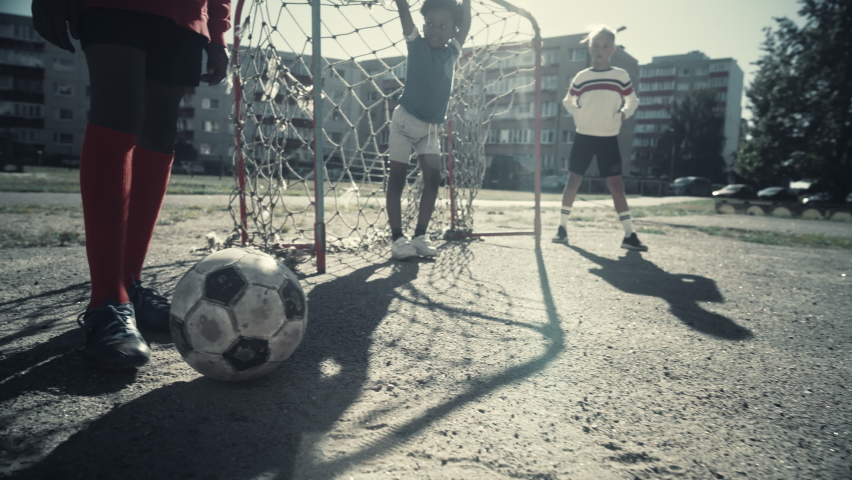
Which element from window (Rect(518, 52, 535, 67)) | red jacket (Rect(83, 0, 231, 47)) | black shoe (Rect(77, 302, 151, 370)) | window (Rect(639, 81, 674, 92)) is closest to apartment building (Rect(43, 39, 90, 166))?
window (Rect(518, 52, 535, 67))

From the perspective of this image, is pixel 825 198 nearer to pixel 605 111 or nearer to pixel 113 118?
pixel 605 111

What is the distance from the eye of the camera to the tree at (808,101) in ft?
72.4

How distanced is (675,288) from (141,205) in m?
2.88

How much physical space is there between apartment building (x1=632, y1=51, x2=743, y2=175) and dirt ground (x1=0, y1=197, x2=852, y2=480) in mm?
82875

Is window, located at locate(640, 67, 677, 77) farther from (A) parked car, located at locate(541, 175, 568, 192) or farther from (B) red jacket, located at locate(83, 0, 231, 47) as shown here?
(B) red jacket, located at locate(83, 0, 231, 47)

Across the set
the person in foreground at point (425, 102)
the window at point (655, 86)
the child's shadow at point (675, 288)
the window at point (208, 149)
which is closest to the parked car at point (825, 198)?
the child's shadow at point (675, 288)

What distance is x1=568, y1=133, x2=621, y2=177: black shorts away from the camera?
16.0ft

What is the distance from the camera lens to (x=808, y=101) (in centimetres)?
2330

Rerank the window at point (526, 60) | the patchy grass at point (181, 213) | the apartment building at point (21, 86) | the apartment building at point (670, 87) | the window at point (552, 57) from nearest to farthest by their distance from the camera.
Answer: the patchy grass at point (181, 213), the window at point (526, 60), the apartment building at point (21, 86), the window at point (552, 57), the apartment building at point (670, 87)

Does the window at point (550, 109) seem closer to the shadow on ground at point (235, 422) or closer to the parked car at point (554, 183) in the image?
the parked car at point (554, 183)

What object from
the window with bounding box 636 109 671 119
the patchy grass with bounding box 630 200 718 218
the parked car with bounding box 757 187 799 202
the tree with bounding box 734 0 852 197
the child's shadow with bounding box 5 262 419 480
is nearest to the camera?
the child's shadow with bounding box 5 262 419 480

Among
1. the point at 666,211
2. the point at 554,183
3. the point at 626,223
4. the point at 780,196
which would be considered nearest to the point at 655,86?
the point at 780,196

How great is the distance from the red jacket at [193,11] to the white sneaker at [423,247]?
1.97 m

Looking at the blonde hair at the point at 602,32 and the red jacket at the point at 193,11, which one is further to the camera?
the blonde hair at the point at 602,32
